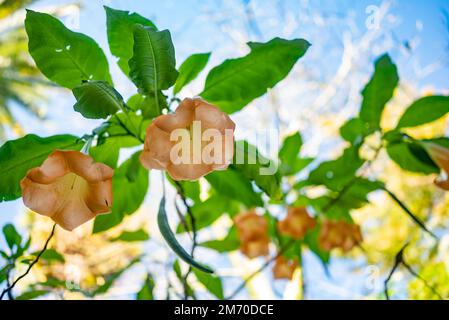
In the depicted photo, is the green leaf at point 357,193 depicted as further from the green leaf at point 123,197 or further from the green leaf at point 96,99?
the green leaf at point 96,99

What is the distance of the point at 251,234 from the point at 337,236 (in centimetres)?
23

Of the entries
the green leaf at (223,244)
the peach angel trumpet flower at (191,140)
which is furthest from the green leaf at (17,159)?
the green leaf at (223,244)

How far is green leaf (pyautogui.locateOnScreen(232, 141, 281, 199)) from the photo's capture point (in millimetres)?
812

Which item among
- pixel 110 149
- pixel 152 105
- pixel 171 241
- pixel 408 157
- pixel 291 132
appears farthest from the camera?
pixel 291 132

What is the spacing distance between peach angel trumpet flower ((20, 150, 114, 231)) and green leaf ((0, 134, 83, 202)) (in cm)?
11

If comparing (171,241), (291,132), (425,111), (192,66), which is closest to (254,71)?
(192,66)

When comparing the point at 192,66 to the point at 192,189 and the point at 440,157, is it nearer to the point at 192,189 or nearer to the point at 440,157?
the point at 192,189

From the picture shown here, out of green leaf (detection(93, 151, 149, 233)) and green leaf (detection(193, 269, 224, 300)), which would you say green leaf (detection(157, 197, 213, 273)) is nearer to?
green leaf (detection(93, 151, 149, 233))

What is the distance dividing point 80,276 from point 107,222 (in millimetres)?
461

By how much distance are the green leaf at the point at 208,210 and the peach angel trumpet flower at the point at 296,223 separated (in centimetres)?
16

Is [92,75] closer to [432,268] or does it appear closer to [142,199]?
[142,199]

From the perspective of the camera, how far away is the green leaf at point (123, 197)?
998mm

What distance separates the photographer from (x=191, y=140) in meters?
0.71

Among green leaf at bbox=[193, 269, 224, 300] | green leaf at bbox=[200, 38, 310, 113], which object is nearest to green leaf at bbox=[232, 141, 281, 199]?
green leaf at bbox=[200, 38, 310, 113]
